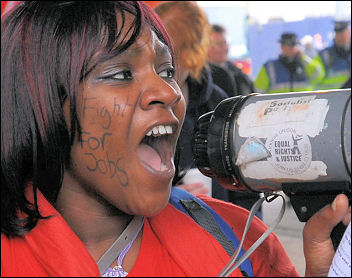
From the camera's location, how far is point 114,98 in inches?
40.6

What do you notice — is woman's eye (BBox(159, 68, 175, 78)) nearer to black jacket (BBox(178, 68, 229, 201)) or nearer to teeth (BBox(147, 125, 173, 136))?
teeth (BBox(147, 125, 173, 136))

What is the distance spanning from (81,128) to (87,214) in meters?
0.19

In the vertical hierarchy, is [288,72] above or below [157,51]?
below

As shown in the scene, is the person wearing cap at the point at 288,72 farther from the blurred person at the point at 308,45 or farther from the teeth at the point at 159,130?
the teeth at the point at 159,130

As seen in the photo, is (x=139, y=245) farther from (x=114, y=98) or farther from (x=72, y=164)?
(x=114, y=98)

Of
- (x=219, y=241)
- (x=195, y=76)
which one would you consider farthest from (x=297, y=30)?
(x=219, y=241)

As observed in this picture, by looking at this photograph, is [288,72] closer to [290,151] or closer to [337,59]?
[337,59]

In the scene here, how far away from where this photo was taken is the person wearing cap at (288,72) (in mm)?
5719

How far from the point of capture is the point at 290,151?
1044mm

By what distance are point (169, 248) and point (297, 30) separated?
691 cm

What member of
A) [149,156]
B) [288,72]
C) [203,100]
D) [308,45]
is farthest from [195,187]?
[308,45]

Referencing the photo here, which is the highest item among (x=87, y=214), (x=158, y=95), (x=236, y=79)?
(x=158, y=95)

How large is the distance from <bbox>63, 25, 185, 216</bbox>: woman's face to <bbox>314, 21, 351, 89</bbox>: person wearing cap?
4.34 metres

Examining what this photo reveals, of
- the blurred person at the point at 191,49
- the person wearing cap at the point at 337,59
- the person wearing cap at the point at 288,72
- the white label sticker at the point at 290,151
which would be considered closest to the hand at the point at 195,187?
the blurred person at the point at 191,49
